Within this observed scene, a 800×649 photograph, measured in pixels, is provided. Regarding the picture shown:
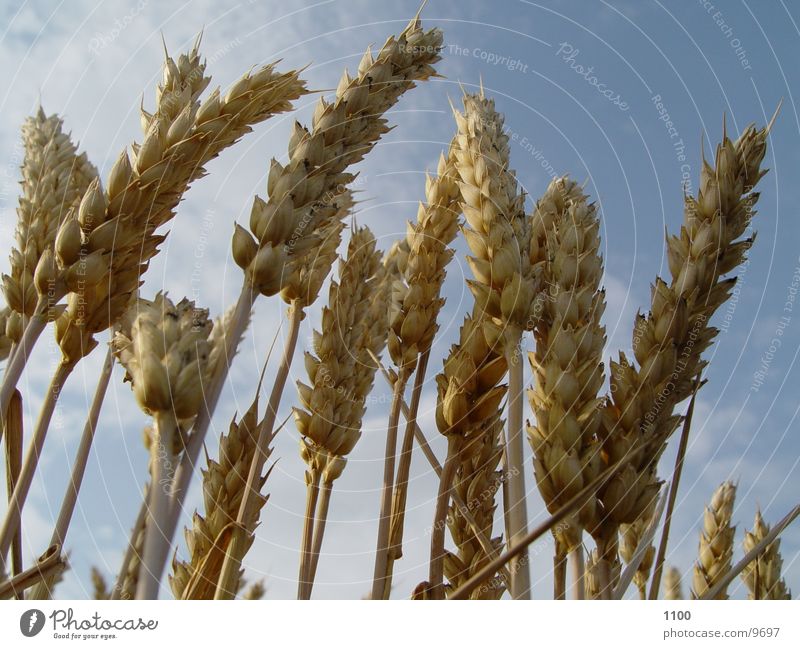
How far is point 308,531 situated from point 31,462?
521 mm

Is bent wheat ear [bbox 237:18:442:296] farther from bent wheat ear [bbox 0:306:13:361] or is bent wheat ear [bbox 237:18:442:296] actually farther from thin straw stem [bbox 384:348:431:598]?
bent wheat ear [bbox 0:306:13:361]

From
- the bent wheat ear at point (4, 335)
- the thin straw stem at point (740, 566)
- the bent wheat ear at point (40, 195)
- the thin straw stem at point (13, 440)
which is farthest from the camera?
the bent wheat ear at point (4, 335)

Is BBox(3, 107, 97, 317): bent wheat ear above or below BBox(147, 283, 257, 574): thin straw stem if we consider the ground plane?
above

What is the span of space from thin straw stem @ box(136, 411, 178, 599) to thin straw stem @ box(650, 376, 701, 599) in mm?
630

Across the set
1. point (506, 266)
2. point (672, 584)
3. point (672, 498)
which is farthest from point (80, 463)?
point (672, 584)

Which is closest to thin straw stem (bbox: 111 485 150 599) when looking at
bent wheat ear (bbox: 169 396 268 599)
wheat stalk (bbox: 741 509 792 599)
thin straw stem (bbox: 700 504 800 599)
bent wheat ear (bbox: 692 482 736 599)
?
bent wheat ear (bbox: 169 396 268 599)

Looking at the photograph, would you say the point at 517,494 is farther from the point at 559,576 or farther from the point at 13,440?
the point at 13,440

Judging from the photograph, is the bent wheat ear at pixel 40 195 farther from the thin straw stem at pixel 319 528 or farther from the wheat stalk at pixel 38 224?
the thin straw stem at pixel 319 528

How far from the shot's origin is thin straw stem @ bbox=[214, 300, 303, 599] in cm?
77

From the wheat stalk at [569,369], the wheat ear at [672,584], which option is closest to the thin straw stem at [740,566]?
the wheat stalk at [569,369]

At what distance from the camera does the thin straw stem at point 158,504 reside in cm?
54

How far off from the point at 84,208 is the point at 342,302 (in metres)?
0.67

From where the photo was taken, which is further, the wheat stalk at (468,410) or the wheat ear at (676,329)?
the wheat stalk at (468,410)

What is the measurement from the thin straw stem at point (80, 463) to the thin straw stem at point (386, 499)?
503mm
